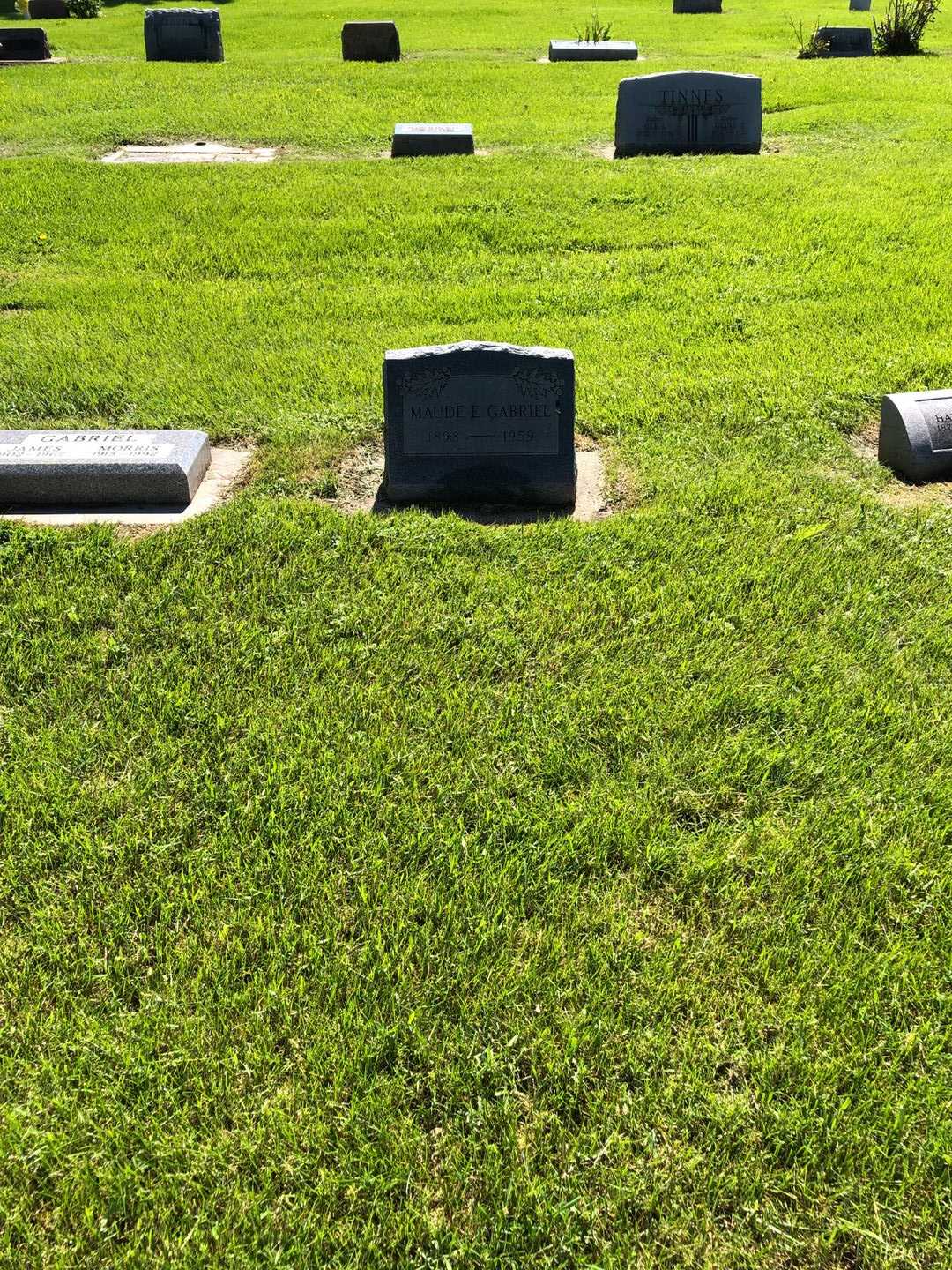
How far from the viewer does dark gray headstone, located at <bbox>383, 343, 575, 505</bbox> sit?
5.34 metres

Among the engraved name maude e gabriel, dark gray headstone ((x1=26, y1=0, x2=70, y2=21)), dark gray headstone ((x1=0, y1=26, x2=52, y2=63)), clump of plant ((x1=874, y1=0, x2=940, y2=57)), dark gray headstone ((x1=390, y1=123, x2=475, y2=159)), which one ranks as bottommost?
the engraved name maude e gabriel

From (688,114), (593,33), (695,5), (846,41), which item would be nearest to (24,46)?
(593,33)

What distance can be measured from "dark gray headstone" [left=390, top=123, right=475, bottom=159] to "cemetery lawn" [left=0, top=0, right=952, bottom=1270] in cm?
579

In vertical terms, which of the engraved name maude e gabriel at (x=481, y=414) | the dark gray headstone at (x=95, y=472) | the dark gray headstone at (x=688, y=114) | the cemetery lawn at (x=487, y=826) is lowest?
the cemetery lawn at (x=487, y=826)

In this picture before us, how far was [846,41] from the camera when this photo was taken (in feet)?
61.4

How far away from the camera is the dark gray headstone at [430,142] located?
41.2 ft

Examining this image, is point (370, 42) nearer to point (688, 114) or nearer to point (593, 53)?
point (593, 53)

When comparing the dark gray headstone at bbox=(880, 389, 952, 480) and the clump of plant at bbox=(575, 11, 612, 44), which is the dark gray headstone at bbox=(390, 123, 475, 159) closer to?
the clump of plant at bbox=(575, 11, 612, 44)

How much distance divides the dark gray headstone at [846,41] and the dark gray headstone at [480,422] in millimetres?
17255

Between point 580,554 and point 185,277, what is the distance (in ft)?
18.1

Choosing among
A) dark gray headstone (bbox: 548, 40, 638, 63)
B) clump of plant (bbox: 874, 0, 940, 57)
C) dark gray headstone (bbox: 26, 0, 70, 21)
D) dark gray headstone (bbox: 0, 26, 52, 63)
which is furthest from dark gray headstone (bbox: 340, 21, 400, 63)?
dark gray headstone (bbox: 26, 0, 70, 21)

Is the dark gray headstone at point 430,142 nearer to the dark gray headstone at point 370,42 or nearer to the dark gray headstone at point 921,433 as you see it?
the dark gray headstone at point 370,42

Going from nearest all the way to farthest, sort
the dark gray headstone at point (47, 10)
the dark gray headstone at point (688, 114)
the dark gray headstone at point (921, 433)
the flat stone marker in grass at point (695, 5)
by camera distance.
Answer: the dark gray headstone at point (921, 433), the dark gray headstone at point (688, 114), the flat stone marker in grass at point (695, 5), the dark gray headstone at point (47, 10)

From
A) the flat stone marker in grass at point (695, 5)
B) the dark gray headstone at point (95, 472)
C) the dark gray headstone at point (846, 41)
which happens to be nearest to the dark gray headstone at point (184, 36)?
the dark gray headstone at point (846, 41)
